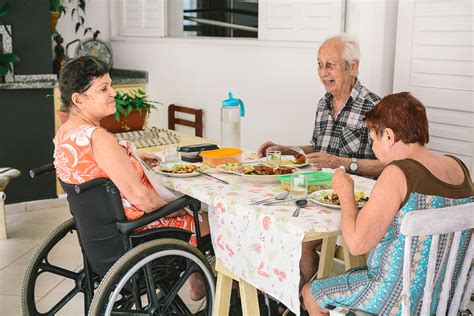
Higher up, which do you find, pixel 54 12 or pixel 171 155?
pixel 54 12

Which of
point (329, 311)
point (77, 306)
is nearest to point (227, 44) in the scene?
point (77, 306)

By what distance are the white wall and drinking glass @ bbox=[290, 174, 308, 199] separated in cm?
149

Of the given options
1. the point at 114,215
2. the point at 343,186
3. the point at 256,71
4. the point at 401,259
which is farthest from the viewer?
the point at 256,71

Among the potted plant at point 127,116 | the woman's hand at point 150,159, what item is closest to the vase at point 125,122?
the potted plant at point 127,116

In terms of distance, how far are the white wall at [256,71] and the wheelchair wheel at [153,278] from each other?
1674mm

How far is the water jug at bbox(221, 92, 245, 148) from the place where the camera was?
3158 millimetres

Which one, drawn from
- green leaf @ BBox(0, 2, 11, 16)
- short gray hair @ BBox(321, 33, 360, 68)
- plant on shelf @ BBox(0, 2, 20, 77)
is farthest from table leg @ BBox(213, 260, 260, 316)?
green leaf @ BBox(0, 2, 11, 16)

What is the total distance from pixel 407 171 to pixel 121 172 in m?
1.00

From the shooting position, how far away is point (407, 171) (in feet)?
6.23

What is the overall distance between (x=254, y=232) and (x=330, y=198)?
11.0 inches

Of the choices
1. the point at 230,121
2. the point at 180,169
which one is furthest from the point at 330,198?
the point at 230,121

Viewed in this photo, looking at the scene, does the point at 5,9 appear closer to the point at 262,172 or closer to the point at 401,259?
the point at 262,172

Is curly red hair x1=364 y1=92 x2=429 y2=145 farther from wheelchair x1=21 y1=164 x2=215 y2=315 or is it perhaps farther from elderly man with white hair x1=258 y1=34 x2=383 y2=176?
elderly man with white hair x1=258 y1=34 x2=383 y2=176

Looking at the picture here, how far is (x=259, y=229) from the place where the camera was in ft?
7.25
